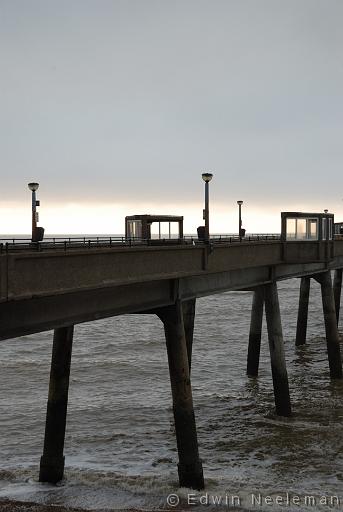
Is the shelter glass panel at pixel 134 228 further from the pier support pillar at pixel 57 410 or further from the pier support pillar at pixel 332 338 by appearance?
the pier support pillar at pixel 332 338

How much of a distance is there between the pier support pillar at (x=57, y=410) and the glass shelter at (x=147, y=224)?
8041 millimetres

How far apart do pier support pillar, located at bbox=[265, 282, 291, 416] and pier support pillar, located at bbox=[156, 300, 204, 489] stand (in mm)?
7635

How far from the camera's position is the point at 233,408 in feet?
82.2

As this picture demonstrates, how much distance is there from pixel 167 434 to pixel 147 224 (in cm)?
947

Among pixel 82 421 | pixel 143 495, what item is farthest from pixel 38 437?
pixel 143 495

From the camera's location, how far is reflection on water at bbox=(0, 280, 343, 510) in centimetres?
1698

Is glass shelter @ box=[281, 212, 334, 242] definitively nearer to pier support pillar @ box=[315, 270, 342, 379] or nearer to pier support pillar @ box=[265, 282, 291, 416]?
pier support pillar @ box=[265, 282, 291, 416]

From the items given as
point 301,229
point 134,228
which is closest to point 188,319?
point 134,228

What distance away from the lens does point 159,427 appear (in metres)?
22.8

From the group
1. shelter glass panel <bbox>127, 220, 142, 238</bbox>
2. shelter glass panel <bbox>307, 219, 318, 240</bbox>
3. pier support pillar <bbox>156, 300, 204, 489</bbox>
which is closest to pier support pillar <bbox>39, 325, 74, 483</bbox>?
pier support pillar <bbox>156, 300, 204, 489</bbox>

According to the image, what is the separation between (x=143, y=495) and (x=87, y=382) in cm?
1508

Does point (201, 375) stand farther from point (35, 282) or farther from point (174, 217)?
point (35, 282)

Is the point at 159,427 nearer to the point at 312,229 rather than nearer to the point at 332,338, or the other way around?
the point at 332,338

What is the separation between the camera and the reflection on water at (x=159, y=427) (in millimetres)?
16984
